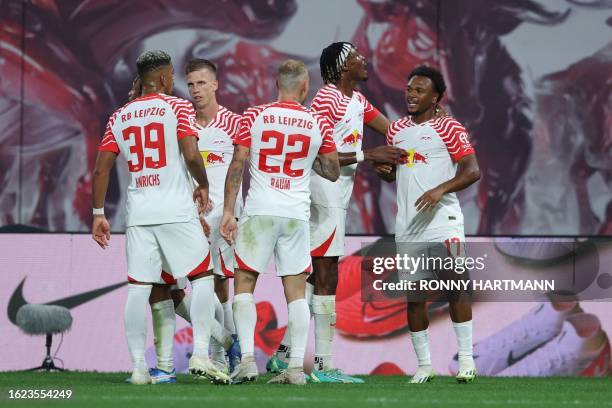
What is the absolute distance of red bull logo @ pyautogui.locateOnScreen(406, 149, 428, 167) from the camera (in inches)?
359

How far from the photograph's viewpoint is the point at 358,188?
40.0 feet

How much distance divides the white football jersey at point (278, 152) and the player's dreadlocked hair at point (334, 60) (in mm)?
1223

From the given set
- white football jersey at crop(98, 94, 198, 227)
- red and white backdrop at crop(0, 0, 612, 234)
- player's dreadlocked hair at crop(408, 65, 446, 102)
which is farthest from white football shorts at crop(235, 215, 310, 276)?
red and white backdrop at crop(0, 0, 612, 234)

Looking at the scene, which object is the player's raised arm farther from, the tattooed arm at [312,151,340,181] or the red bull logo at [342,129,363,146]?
the red bull logo at [342,129,363,146]

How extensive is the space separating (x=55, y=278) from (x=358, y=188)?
285 cm

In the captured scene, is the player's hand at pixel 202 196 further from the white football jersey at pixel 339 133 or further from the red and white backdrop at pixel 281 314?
the red and white backdrop at pixel 281 314

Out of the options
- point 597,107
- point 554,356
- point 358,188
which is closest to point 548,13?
point 597,107

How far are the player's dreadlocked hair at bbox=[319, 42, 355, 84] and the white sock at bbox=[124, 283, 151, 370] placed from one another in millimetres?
2202

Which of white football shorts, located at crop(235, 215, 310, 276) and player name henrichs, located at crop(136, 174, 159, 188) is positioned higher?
player name henrichs, located at crop(136, 174, 159, 188)

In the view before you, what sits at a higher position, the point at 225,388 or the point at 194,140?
the point at 194,140

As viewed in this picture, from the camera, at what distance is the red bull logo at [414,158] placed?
911cm

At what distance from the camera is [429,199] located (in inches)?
349

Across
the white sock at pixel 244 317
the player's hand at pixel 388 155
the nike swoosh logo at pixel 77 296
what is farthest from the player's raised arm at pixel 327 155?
the nike swoosh logo at pixel 77 296

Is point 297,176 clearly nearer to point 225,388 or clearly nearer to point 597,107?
point 225,388
